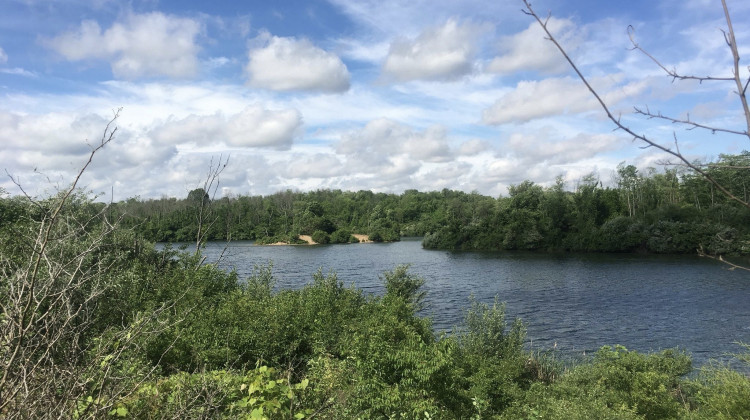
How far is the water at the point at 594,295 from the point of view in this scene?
77.3 ft

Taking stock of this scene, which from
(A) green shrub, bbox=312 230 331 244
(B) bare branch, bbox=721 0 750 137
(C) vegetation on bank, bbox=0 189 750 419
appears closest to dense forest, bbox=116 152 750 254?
(A) green shrub, bbox=312 230 331 244

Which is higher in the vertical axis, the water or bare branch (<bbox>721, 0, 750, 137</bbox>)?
bare branch (<bbox>721, 0, 750, 137</bbox>)

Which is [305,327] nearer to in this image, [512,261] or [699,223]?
[512,261]

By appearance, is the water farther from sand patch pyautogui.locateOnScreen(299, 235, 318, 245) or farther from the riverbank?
sand patch pyautogui.locateOnScreen(299, 235, 318, 245)

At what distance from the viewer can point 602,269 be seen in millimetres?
48531

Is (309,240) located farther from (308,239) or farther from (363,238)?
(363,238)

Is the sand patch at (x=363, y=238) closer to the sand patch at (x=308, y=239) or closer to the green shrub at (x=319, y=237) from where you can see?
the green shrub at (x=319, y=237)

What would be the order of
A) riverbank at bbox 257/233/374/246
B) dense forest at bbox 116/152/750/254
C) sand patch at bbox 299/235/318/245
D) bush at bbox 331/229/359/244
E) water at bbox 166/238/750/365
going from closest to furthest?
water at bbox 166/238/750/365 → dense forest at bbox 116/152/750/254 → riverbank at bbox 257/233/374/246 → sand patch at bbox 299/235/318/245 → bush at bbox 331/229/359/244

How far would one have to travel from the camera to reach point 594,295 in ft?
113

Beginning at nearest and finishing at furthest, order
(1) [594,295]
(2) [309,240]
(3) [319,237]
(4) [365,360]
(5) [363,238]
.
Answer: (4) [365,360], (1) [594,295], (3) [319,237], (2) [309,240], (5) [363,238]

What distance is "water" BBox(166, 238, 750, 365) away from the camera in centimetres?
2355

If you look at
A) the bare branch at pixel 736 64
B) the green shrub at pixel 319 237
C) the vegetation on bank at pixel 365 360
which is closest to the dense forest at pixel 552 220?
the green shrub at pixel 319 237

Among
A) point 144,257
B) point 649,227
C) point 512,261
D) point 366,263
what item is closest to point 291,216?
point 366,263

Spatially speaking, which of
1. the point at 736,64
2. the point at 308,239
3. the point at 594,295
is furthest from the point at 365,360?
the point at 308,239
